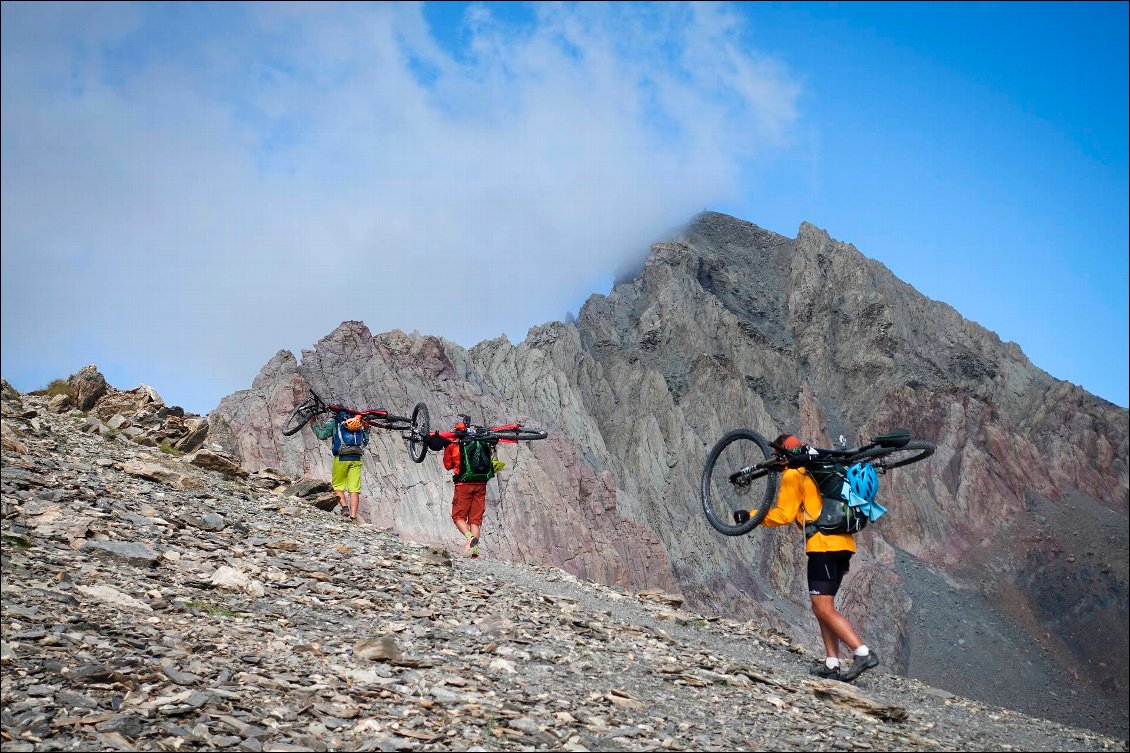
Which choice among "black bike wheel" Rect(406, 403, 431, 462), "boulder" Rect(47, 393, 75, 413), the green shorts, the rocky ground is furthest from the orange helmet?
"boulder" Rect(47, 393, 75, 413)

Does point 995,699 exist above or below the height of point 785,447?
below

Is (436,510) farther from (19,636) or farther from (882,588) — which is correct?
(19,636)

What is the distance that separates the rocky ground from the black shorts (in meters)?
1.26

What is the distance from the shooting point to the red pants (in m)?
20.3

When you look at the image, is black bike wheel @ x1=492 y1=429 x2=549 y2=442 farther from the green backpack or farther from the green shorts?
the green shorts

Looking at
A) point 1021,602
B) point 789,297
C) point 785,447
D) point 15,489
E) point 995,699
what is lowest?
point 995,699

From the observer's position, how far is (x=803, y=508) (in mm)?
13133

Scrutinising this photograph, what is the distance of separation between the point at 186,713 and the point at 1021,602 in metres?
109

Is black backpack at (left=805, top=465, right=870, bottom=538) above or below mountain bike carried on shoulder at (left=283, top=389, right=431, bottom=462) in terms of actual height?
below

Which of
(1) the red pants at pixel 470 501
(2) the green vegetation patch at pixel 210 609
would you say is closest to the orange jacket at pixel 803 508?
(2) the green vegetation patch at pixel 210 609

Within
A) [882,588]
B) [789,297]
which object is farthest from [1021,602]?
[789,297]

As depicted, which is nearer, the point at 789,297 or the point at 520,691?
the point at 520,691

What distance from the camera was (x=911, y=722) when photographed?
1079cm

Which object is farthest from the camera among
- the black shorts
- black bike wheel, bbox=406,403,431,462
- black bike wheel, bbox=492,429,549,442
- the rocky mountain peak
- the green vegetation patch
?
the rocky mountain peak
